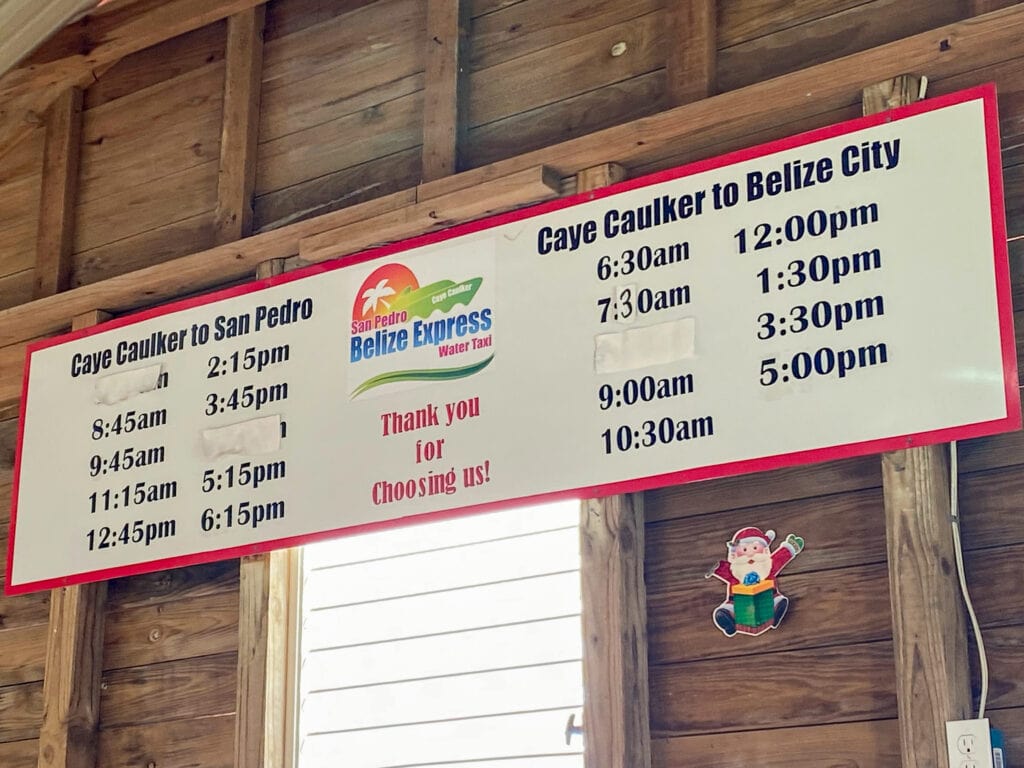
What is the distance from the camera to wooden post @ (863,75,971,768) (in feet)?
10.4

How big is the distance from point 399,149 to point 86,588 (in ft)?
5.01

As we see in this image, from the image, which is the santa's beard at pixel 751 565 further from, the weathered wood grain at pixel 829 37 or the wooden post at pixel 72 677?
the wooden post at pixel 72 677

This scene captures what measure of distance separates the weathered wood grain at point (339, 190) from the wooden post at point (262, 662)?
3.27 feet

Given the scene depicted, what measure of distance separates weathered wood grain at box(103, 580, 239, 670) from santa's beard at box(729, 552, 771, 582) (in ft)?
4.81

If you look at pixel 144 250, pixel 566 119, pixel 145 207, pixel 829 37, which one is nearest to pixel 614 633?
pixel 566 119

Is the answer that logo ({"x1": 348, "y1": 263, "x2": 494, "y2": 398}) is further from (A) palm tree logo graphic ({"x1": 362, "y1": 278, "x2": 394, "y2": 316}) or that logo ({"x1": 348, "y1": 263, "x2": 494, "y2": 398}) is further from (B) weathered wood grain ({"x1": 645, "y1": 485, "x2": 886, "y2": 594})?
(B) weathered wood grain ({"x1": 645, "y1": 485, "x2": 886, "y2": 594})

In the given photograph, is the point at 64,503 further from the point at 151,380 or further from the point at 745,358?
the point at 745,358

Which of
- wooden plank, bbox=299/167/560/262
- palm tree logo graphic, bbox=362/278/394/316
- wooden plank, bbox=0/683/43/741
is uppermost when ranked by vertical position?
wooden plank, bbox=299/167/560/262

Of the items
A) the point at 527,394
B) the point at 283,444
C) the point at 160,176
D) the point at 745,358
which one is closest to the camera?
the point at 745,358

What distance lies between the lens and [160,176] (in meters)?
5.00

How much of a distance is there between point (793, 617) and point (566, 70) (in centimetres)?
161

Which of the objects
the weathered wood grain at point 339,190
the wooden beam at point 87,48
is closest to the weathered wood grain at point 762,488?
the weathered wood grain at point 339,190

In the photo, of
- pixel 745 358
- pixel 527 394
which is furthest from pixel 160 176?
pixel 745 358

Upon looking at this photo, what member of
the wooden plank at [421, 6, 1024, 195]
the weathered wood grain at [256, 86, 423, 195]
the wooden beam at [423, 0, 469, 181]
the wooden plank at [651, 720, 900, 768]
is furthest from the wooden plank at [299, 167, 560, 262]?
the wooden plank at [651, 720, 900, 768]
